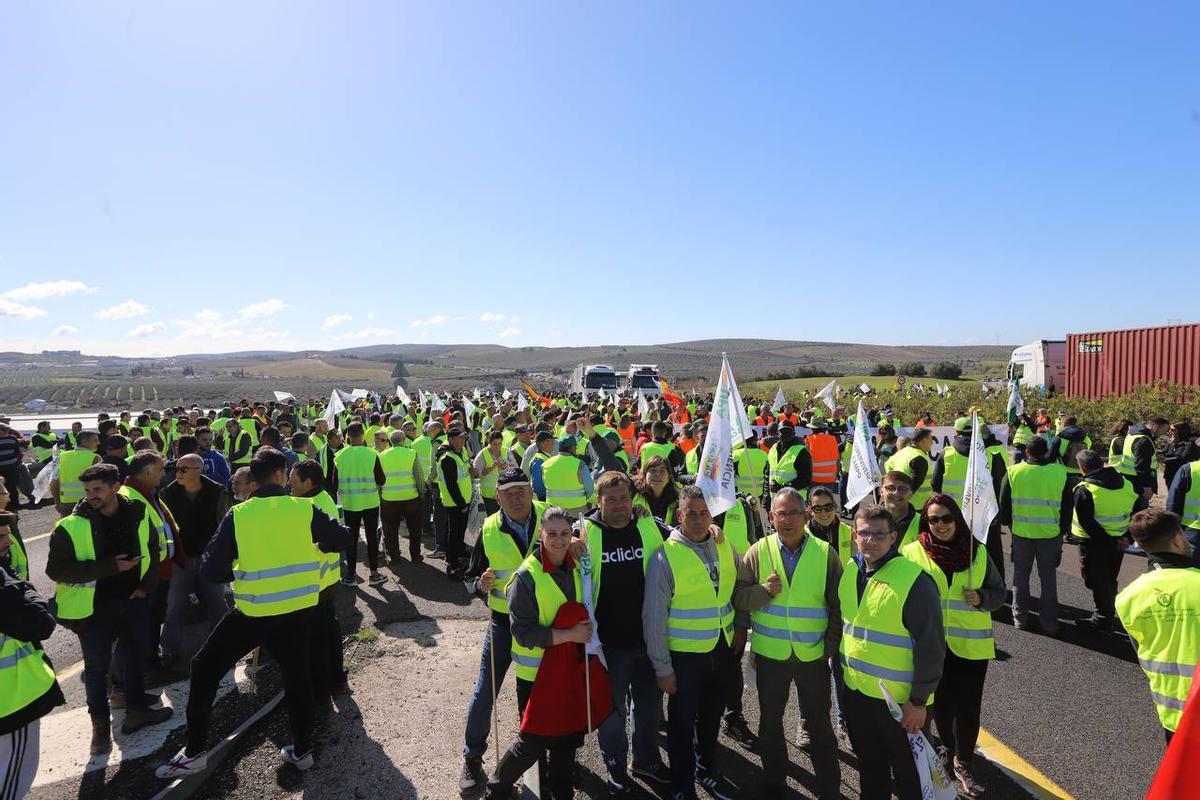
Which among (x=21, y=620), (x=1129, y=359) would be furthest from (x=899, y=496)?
(x=1129, y=359)

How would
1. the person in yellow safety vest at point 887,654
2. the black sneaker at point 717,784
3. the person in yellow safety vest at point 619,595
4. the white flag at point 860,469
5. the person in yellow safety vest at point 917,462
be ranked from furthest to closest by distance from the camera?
the person in yellow safety vest at point 917,462
the white flag at point 860,469
the black sneaker at point 717,784
the person in yellow safety vest at point 619,595
the person in yellow safety vest at point 887,654

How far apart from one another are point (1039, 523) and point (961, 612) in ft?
10.2

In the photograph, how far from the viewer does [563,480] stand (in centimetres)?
716

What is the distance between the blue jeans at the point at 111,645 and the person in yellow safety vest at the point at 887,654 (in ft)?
15.5

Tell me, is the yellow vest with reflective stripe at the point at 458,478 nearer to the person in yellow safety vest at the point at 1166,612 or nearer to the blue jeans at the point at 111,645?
the blue jeans at the point at 111,645

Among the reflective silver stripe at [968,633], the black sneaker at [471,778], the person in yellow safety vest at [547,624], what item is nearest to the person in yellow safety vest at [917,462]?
the reflective silver stripe at [968,633]

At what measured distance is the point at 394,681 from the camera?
5.23 meters

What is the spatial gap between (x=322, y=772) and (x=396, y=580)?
4210 mm

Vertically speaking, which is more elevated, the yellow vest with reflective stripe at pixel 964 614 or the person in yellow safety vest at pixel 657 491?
the person in yellow safety vest at pixel 657 491

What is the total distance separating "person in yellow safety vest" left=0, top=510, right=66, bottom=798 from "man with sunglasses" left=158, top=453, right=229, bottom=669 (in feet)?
8.83

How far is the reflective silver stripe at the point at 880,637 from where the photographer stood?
3.24m

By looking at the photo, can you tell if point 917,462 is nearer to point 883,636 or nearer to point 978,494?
point 978,494

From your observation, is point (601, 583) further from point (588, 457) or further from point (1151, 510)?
point (588, 457)

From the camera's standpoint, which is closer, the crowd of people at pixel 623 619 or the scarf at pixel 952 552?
the crowd of people at pixel 623 619
